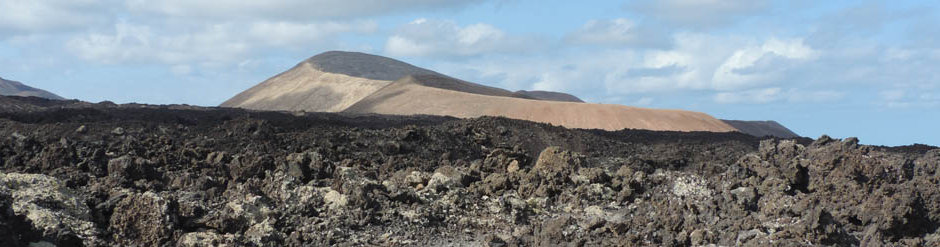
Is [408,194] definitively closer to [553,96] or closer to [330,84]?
[330,84]

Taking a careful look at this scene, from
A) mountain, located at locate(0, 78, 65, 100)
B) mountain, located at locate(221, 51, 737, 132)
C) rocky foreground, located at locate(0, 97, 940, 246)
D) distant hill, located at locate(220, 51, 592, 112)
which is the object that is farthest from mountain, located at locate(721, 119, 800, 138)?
mountain, located at locate(0, 78, 65, 100)

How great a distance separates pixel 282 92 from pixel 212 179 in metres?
70.8

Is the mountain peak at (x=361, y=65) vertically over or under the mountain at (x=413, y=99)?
over

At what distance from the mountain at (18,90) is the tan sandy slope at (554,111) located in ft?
186

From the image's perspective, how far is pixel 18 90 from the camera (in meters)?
91.7

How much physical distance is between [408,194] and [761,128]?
2192 inches

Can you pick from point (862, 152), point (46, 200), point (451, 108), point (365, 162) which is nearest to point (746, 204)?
point (862, 152)

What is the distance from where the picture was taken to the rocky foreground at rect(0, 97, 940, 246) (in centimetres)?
858

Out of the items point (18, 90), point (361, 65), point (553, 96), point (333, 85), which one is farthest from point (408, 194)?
point (18, 90)

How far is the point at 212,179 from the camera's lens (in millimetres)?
11352

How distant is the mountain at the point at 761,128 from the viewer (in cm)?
5683

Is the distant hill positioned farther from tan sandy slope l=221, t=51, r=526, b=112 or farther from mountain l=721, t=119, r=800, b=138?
mountain l=721, t=119, r=800, b=138

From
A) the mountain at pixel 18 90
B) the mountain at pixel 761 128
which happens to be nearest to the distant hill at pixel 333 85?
the mountain at pixel 761 128

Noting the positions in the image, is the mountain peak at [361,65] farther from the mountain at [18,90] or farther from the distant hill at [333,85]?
the mountain at [18,90]
